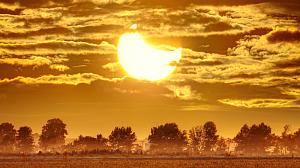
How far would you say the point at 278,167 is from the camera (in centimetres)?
9731

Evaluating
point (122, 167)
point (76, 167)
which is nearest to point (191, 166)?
point (122, 167)

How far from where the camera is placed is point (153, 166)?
93625 millimetres

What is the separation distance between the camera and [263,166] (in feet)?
326

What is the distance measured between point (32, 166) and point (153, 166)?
18.4m

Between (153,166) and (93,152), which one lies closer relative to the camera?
(153,166)

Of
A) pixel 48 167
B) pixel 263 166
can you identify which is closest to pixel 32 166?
pixel 48 167

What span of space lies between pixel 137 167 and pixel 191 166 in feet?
31.8

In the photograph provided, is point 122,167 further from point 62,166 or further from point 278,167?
point 278,167

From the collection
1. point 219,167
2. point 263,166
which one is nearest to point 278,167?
point 263,166

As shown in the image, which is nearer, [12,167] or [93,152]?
[12,167]

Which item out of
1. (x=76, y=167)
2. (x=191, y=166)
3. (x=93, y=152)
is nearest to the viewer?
(x=76, y=167)

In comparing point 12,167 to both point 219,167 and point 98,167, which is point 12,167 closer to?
point 98,167

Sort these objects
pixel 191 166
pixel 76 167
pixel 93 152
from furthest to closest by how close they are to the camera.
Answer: pixel 93 152, pixel 191 166, pixel 76 167

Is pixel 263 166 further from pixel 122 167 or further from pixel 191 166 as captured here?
pixel 122 167
